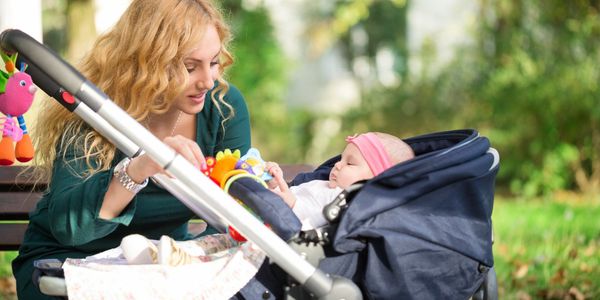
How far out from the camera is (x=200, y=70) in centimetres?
300

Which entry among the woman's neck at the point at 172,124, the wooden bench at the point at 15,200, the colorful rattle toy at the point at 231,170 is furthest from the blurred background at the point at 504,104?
the colorful rattle toy at the point at 231,170

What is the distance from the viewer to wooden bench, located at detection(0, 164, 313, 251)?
12.7 ft

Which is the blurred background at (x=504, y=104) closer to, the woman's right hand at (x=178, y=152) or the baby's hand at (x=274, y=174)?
the baby's hand at (x=274, y=174)

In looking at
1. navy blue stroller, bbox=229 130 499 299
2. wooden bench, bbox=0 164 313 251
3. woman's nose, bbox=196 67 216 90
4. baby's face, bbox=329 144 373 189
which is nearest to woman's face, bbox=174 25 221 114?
woman's nose, bbox=196 67 216 90

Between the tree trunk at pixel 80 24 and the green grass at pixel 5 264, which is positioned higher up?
the tree trunk at pixel 80 24

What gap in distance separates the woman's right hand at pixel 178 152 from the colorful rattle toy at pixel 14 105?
0.93 feet

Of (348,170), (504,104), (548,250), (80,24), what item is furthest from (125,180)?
(504,104)

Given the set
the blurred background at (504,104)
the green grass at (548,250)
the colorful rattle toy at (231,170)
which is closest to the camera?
the colorful rattle toy at (231,170)

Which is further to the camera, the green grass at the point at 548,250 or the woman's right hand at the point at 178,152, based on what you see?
the green grass at the point at 548,250

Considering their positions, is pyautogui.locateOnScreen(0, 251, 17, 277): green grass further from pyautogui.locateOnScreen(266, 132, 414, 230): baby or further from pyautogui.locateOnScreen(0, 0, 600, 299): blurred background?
A: pyautogui.locateOnScreen(266, 132, 414, 230): baby

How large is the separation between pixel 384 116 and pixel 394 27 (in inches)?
239

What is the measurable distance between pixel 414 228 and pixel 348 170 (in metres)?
0.48

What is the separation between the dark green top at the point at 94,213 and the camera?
8.76 ft

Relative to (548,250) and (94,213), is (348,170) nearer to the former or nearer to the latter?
(94,213)
